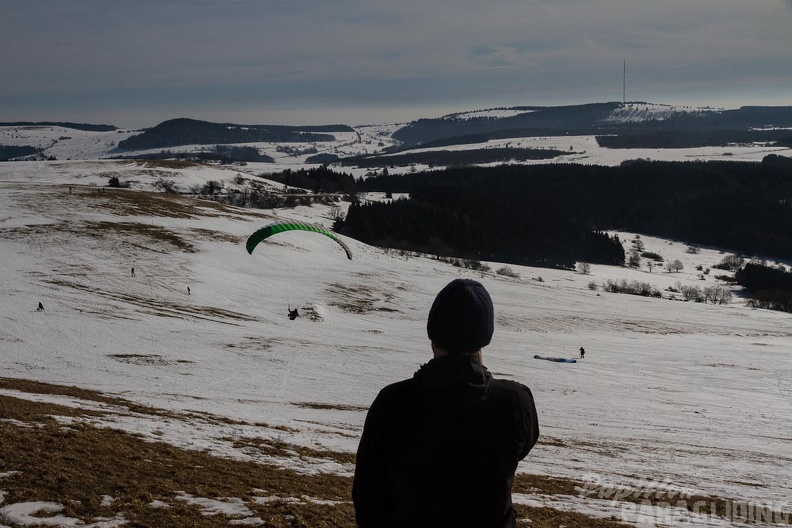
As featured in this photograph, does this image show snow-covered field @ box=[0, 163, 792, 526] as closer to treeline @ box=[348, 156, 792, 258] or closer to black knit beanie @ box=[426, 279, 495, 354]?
black knit beanie @ box=[426, 279, 495, 354]

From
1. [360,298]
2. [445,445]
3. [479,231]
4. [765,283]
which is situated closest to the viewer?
[445,445]

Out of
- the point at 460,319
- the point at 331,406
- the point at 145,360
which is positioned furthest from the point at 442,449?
the point at 145,360

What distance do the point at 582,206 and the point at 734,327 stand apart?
137 meters

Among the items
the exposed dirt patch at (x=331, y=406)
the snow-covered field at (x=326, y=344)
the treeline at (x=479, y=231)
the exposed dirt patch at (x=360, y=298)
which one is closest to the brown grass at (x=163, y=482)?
the snow-covered field at (x=326, y=344)

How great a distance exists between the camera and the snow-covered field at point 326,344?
20172 mm

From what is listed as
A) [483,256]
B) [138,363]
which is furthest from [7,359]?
[483,256]

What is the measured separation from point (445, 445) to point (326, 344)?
4051 cm

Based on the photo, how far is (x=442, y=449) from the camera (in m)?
3.50

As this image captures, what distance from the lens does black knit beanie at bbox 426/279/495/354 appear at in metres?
3.63

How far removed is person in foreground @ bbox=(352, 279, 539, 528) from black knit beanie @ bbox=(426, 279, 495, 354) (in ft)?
0.17

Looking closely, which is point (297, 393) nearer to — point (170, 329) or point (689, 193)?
point (170, 329)

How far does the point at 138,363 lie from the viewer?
33250 millimetres

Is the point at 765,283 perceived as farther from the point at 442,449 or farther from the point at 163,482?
the point at 442,449

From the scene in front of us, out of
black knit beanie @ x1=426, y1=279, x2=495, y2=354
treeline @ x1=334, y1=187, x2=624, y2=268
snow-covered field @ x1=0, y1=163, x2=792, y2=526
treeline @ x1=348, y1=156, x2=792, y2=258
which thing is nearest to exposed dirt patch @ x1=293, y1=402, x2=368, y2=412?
snow-covered field @ x1=0, y1=163, x2=792, y2=526
